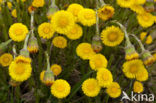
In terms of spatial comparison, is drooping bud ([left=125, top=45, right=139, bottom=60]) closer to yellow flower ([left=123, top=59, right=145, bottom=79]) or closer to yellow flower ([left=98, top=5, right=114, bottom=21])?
yellow flower ([left=123, top=59, right=145, bottom=79])

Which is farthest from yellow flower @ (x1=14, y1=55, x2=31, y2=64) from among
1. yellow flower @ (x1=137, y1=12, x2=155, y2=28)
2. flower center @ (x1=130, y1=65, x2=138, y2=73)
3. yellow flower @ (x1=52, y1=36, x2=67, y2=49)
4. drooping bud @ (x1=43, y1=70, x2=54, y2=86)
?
yellow flower @ (x1=137, y1=12, x2=155, y2=28)

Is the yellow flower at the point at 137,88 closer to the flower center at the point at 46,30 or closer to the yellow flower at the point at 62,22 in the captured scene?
the yellow flower at the point at 62,22

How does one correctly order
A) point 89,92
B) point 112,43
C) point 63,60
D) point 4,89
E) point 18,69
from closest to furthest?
1. point 18,69
2. point 89,92
3. point 112,43
4. point 4,89
5. point 63,60

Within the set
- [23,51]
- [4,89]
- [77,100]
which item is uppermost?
[23,51]

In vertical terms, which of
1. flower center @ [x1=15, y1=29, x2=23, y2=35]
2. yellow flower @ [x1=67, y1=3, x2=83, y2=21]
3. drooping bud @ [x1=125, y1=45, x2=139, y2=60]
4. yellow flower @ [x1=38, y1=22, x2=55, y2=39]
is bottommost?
drooping bud @ [x1=125, y1=45, x2=139, y2=60]

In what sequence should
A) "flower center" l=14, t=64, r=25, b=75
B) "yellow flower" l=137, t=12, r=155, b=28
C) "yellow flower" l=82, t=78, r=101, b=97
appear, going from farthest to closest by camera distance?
"yellow flower" l=137, t=12, r=155, b=28 < "yellow flower" l=82, t=78, r=101, b=97 < "flower center" l=14, t=64, r=25, b=75

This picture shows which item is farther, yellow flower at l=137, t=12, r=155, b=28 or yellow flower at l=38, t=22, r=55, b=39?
yellow flower at l=137, t=12, r=155, b=28

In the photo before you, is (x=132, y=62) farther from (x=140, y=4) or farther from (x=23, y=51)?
(x=23, y=51)

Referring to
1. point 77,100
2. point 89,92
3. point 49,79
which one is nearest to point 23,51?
point 49,79
